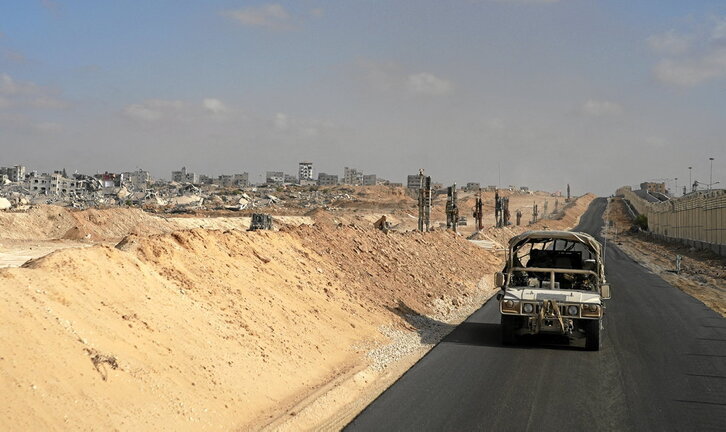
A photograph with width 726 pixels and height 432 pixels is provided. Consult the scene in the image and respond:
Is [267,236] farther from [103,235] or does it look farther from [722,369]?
[103,235]

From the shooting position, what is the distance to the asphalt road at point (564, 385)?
372 inches

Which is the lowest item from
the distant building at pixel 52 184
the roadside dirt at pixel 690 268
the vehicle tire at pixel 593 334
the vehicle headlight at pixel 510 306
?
the roadside dirt at pixel 690 268

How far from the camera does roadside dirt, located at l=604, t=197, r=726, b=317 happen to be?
28656mm

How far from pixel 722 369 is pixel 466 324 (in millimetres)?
7311

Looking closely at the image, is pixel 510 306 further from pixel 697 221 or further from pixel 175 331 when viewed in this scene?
pixel 697 221

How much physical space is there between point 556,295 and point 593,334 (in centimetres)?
114

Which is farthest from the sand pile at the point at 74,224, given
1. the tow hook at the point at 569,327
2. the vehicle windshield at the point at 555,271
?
the tow hook at the point at 569,327

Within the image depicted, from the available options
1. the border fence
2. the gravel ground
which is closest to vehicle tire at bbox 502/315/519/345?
the gravel ground

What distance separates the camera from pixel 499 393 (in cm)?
1090

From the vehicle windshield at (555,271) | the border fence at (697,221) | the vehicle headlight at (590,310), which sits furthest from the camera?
the border fence at (697,221)

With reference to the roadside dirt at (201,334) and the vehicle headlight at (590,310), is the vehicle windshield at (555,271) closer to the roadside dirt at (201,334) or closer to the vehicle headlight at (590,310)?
the vehicle headlight at (590,310)

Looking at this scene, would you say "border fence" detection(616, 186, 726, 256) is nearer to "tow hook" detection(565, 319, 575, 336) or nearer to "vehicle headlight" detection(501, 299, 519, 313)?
"tow hook" detection(565, 319, 575, 336)

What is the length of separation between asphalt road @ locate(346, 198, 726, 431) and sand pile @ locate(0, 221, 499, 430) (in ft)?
6.32

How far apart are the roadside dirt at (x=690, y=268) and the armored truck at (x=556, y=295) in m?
8.77
